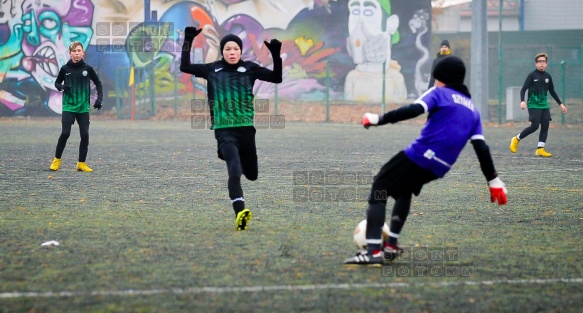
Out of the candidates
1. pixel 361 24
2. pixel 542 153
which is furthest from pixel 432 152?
pixel 361 24

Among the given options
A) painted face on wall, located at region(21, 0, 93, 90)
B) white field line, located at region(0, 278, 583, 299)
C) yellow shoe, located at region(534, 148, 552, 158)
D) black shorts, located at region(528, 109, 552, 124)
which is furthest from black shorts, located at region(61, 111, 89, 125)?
painted face on wall, located at region(21, 0, 93, 90)

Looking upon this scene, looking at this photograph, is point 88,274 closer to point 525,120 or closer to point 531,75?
point 531,75

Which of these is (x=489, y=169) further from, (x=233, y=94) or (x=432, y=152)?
(x=233, y=94)

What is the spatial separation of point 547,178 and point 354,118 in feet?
76.1

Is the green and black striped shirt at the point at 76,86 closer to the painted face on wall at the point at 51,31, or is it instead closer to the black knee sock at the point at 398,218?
the black knee sock at the point at 398,218

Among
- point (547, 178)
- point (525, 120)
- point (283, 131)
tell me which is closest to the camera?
point (547, 178)

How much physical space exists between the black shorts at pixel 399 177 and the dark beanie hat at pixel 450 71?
63 cm

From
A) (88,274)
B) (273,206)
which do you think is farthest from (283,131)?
A: (88,274)

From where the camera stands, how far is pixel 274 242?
26.4 ft

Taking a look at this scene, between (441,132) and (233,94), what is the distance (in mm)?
2814

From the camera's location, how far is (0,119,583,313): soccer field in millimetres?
5859

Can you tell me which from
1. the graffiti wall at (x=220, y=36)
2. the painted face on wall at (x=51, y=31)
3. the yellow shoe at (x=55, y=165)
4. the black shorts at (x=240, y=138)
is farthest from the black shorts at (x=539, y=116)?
the painted face on wall at (x=51, y=31)

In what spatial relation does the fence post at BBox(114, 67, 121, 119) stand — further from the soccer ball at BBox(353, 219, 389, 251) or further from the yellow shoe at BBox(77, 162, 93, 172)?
the soccer ball at BBox(353, 219, 389, 251)

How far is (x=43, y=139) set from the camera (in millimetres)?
23750
